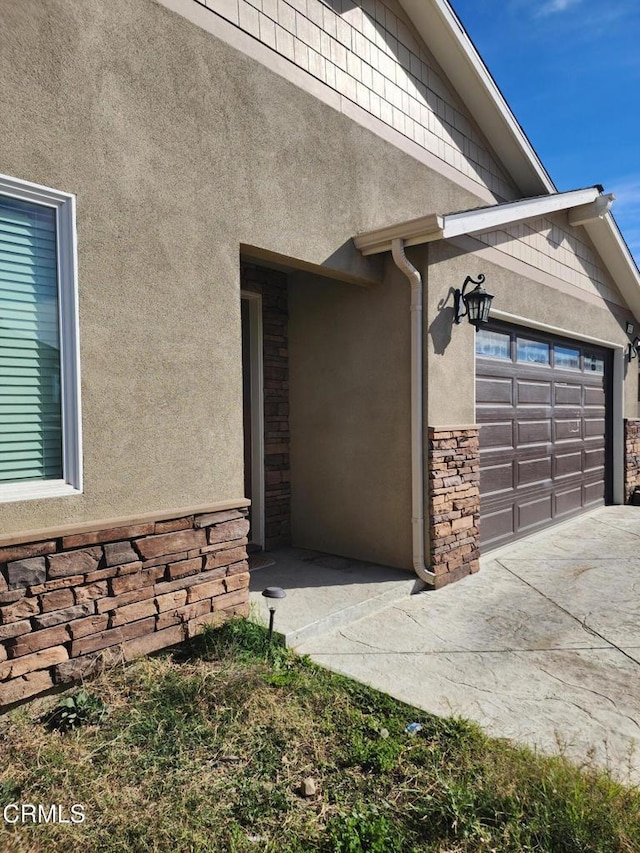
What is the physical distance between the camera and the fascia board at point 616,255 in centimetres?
872

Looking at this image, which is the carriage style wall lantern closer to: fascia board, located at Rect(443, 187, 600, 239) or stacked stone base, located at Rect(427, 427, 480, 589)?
fascia board, located at Rect(443, 187, 600, 239)

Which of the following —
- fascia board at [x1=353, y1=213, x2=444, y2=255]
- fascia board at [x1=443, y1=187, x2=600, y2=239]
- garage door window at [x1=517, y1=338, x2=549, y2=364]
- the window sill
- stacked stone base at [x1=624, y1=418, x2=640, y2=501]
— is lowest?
stacked stone base at [x1=624, y1=418, x2=640, y2=501]

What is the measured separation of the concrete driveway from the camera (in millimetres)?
2998

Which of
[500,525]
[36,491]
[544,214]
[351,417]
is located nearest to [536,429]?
[500,525]

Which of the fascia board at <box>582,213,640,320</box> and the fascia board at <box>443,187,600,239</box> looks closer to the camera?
the fascia board at <box>443,187,600,239</box>

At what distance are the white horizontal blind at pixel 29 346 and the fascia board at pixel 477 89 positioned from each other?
494 centimetres

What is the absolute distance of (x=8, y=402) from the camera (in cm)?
293

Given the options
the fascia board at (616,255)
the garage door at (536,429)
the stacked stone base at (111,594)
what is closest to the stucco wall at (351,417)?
the garage door at (536,429)

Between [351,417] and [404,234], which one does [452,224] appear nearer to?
[404,234]

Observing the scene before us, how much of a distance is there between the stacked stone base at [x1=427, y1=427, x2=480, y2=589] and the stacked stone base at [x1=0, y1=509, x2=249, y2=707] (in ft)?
6.70

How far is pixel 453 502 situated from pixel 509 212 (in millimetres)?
3163

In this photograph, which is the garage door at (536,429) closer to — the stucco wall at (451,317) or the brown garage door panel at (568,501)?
the brown garage door panel at (568,501)

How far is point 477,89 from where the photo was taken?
653 centimetres

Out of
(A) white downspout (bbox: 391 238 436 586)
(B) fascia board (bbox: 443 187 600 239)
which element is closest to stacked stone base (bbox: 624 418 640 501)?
(B) fascia board (bbox: 443 187 600 239)
